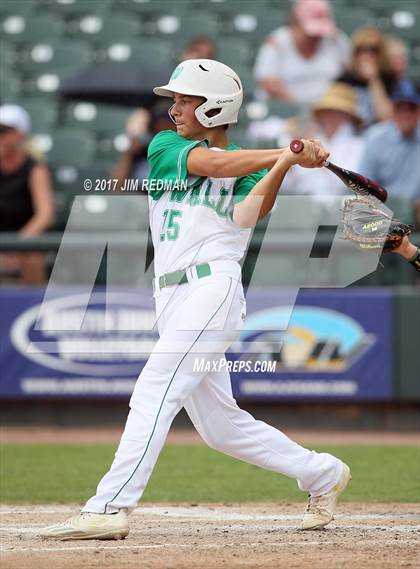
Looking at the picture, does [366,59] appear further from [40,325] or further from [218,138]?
[218,138]

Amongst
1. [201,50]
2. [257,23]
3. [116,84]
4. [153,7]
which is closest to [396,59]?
[201,50]

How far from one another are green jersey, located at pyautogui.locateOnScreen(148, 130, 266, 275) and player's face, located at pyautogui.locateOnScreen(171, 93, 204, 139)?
8cm

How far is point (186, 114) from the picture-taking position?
16.0ft

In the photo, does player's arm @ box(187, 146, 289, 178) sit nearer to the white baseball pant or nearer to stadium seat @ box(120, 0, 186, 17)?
the white baseball pant

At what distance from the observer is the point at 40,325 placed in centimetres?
932

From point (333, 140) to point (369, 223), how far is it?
5.56 m

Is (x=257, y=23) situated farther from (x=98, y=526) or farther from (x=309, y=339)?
(x=98, y=526)

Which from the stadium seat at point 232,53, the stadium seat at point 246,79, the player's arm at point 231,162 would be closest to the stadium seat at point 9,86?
the stadium seat at point 232,53

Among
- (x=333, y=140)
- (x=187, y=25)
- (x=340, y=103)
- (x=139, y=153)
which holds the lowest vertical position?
(x=187, y=25)

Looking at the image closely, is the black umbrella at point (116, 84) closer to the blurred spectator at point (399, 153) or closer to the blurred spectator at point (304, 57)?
the blurred spectator at point (304, 57)

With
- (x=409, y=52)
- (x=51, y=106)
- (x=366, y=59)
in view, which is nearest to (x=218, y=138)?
(x=366, y=59)

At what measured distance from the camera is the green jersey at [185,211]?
4.71 meters

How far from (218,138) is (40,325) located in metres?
4.67

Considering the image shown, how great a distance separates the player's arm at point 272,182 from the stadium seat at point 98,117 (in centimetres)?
829
